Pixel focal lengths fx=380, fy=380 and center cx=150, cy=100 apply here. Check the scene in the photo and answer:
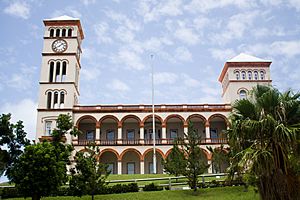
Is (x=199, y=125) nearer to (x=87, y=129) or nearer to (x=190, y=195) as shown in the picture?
(x=87, y=129)

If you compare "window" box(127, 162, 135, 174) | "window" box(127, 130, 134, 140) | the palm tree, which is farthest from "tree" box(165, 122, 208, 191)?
"window" box(127, 130, 134, 140)

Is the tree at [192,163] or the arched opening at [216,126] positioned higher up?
the arched opening at [216,126]

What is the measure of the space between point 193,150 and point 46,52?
27014 mm

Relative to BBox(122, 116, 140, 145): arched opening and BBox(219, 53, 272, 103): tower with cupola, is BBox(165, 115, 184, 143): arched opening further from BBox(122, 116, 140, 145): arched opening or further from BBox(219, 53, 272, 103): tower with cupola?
BBox(219, 53, 272, 103): tower with cupola

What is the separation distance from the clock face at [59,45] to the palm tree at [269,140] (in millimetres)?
34342

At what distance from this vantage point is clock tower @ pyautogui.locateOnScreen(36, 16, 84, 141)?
4316cm

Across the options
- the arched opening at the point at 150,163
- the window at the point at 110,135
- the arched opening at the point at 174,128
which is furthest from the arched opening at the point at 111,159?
the arched opening at the point at 174,128

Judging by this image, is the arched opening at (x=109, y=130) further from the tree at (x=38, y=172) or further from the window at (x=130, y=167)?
the tree at (x=38, y=172)

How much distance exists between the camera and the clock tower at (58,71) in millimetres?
43156

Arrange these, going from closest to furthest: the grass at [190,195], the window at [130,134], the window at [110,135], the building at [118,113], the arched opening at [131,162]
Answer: the grass at [190,195], the building at [118,113], the arched opening at [131,162], the window at [110,135], the window at [130,134]


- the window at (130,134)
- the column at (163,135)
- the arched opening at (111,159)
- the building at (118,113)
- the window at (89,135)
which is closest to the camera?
the building at (118,113)

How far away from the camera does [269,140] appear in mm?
13539

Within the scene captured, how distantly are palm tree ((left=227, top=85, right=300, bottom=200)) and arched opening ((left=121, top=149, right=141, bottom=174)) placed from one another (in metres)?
31.6

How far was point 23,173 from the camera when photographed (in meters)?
21.5
